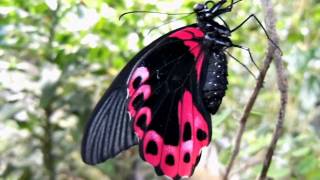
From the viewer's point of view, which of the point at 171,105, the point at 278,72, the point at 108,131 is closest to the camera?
the point at 278,72

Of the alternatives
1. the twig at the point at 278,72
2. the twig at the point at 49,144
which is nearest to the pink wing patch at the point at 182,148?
the twig at the point at 278,72

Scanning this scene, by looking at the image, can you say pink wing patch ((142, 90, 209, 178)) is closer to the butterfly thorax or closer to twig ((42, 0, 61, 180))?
the butterfly thorax

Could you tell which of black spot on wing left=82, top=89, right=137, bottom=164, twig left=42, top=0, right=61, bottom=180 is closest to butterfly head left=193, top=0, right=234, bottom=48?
black spot on wing left=82, top=89, right=137, bottom=164

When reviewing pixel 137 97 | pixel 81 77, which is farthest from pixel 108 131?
pixel 81 77

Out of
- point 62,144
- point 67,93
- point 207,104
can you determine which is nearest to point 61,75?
point 67,93

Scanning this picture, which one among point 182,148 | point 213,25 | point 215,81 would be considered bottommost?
point 182,148

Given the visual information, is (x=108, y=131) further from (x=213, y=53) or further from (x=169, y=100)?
(x=213, y=53)

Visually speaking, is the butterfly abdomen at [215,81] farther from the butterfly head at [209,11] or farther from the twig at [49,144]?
the twig at [49,144]
